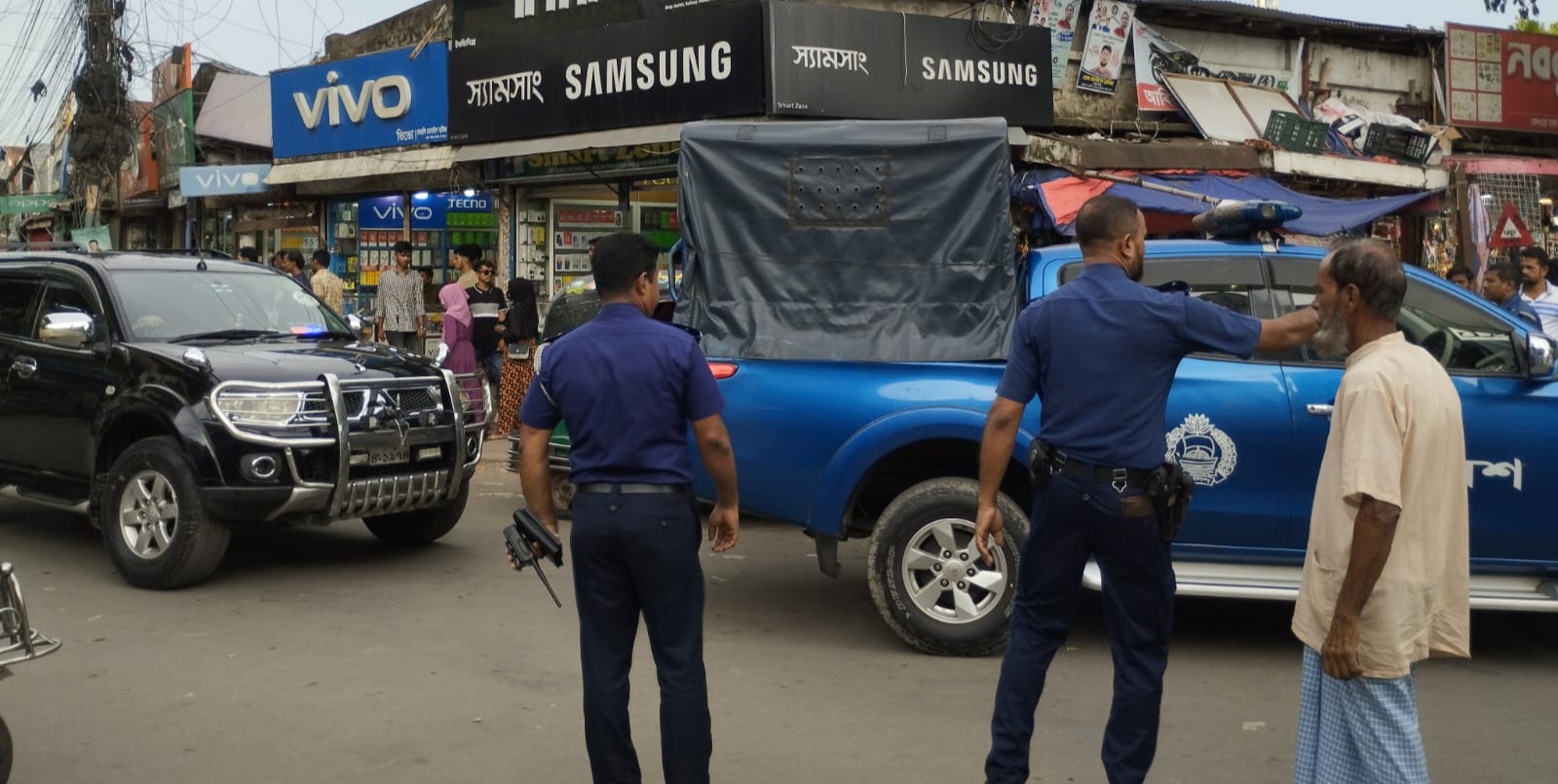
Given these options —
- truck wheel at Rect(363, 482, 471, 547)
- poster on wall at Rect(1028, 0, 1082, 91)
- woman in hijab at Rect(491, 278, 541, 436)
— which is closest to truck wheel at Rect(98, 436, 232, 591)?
truck wheel at Rect(363, 482, 471, 547)

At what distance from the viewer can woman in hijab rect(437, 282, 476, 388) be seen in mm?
14164

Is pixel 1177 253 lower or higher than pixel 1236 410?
higher

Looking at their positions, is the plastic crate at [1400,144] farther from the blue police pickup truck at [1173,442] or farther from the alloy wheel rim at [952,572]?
the alloy wheel rim at [952,572]

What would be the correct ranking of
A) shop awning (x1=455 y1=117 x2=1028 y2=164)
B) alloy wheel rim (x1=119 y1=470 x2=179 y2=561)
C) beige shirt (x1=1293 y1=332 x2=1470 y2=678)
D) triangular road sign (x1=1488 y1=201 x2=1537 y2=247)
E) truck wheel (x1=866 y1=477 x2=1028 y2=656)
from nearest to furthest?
beige shirt (x1=1293 y1=332 x2=1470 y2=678) → truck wheel (x1=866 y1=477 x2=1028 y2=656) → alloy wheel rim (x1=119 y1=470 x2=179 y2=561) → triangular road sign (x1=1488 y1=201 x2=1537 y2=247) → shop awning (x1=455 y1=117 x2=1028 y2=164)

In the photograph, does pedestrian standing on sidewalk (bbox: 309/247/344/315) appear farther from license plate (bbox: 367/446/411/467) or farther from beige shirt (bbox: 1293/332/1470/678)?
beige shirt (bbox: 1293/332/1470/678)

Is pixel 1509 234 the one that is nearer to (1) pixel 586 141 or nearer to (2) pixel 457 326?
(1) pixel 586 141

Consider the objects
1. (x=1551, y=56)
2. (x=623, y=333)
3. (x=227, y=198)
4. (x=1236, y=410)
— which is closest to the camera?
(x=623, y=333)

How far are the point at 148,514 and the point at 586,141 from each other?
8824mm

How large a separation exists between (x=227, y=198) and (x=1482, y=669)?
71.5 feet

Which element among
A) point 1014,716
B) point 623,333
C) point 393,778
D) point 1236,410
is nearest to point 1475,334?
point 1236,410

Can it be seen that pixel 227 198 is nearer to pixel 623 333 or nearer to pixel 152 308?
pixel 152 308

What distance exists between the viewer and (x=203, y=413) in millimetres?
7809

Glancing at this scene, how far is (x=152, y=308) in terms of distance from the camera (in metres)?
8.66

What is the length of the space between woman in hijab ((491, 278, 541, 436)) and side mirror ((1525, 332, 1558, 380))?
8.18m
